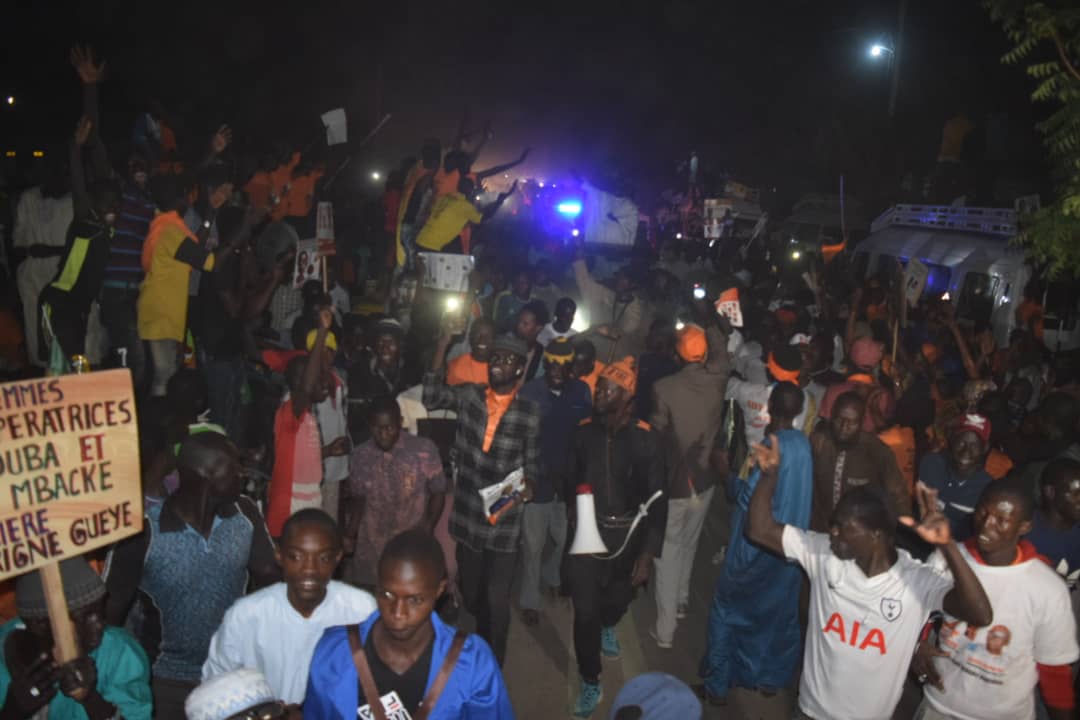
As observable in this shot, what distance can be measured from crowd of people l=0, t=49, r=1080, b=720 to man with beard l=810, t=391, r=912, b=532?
2cm

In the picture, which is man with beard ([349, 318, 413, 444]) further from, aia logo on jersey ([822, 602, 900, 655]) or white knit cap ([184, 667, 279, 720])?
aia logo on jersey ([822, 602, 900, 655])

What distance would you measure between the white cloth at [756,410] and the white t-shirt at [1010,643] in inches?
91.6

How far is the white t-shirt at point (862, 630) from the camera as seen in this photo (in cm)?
329

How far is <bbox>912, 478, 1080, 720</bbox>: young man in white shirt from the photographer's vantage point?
3.16 m

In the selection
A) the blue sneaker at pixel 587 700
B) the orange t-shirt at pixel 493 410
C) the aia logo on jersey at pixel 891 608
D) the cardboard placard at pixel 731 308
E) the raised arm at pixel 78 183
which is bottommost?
the blue sneaker at pixel 587 700

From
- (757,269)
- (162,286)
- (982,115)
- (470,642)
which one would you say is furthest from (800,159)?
(470,642)

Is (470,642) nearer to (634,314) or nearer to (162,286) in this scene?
(162,286)

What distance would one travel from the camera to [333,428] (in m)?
5.09

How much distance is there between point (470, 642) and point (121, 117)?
12.9m

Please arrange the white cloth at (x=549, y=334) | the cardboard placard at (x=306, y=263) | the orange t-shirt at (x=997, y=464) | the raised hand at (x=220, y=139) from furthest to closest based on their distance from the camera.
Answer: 1. the white cloth at (x=549, y=334)
2. the cardboard placard at (x=306, y=263)
3. the raised hand at (x=220, y=139)
4. the orange t-shirt at (x=997, y=464)

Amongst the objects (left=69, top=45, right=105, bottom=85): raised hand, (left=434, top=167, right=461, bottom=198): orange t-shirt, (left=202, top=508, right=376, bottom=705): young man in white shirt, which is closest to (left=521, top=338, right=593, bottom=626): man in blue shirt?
(left=202, top=508, right=376, bottom=705): young man in white shirt

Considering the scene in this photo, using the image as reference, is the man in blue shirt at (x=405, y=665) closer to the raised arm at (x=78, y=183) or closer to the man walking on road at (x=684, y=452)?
the man walking on road at (x=684, y=452)

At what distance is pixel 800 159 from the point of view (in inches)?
1328

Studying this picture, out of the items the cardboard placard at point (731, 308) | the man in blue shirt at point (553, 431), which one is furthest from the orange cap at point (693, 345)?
the cardboard placard at point (731, 308)
